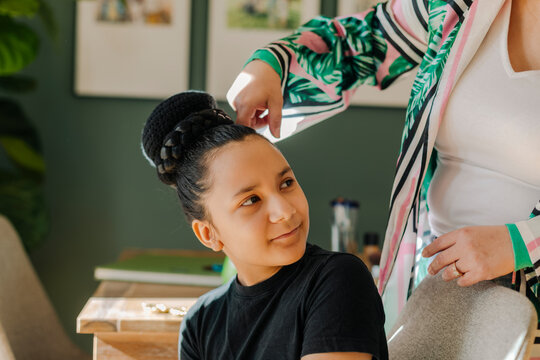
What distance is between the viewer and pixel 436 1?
3.48 feet

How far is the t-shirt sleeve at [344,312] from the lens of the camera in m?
0.83

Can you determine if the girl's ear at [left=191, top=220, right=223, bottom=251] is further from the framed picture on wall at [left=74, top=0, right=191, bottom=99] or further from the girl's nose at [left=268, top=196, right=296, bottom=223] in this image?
the framed picture on wall at [left=74, top=0, right=191, bottom=99]

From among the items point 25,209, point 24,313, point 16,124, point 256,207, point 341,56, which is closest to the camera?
point 256,207

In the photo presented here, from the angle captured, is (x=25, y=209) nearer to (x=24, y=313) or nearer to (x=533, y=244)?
(x=24, y=313)

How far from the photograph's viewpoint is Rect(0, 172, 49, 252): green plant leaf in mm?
2355

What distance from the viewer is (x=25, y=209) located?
238 centimetres

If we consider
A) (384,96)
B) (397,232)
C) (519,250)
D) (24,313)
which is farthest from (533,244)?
(384,96)

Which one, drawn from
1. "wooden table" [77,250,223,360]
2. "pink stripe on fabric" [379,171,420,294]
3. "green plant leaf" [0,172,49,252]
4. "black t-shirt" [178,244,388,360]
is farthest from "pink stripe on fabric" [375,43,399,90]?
"green plant leaf" [0,172,49,252]

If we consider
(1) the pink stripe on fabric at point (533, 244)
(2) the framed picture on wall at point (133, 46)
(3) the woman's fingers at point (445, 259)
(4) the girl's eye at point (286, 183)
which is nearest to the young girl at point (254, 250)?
(4) the girl's eye at point (286, 183)

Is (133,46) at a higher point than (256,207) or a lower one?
higher

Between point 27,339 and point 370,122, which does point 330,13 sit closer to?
point 370,122

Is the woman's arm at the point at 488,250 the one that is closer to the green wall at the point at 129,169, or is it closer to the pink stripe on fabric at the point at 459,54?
the pink stripe on fabric at the point at 459,54

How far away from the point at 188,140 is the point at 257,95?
13 cm

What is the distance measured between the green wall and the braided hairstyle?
5.22 ft
